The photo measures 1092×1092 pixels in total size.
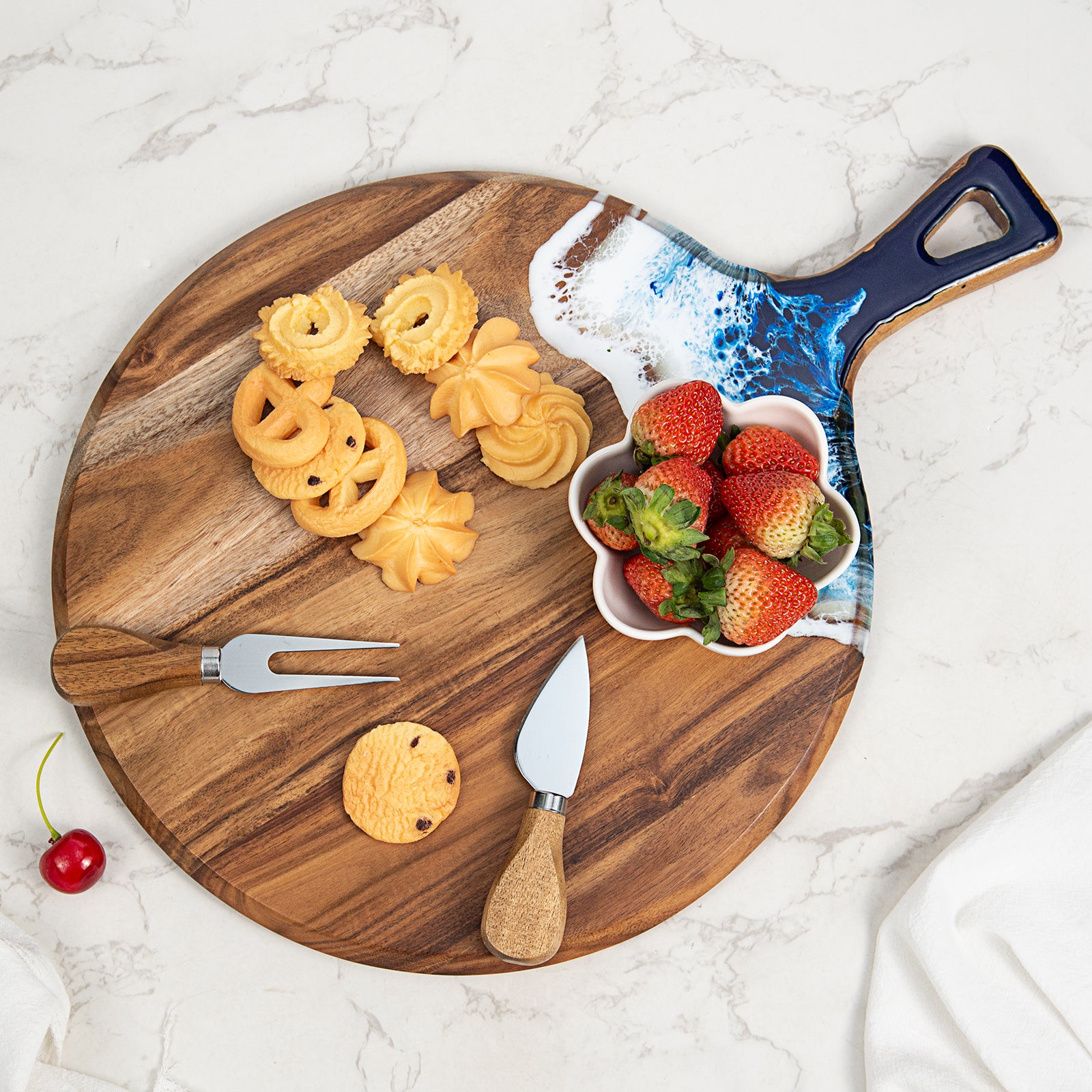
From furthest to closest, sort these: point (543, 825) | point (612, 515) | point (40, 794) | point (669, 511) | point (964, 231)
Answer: point (964, 231), point (40, 794), point (543, 825), point (612, 515), point (669, 511)

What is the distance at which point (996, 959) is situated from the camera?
1741mm

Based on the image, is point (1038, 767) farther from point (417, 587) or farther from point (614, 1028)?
point (417, 587)

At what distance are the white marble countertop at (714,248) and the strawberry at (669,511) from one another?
66 cm

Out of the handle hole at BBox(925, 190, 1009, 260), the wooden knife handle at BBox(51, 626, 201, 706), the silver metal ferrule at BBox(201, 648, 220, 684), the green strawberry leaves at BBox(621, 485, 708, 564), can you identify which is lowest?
the silver metal ferrule at BBox(201, 648, 220, 684)

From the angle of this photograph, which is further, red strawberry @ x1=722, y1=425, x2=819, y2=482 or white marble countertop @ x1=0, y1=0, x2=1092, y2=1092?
white marble countertop @ x1=0, y1=0, x2=1092, y2=1092

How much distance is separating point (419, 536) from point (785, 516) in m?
0.62

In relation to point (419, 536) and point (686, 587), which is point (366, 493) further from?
point (686, 587)

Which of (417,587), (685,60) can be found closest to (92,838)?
(417,587)

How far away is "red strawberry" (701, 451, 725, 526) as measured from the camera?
1.49 metres

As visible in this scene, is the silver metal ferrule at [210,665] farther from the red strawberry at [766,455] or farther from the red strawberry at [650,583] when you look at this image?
the red strawberry at [766,455]

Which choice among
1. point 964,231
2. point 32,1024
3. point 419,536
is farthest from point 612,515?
point 32,1024

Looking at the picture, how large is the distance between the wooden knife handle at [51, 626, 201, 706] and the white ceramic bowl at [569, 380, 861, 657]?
69 cm

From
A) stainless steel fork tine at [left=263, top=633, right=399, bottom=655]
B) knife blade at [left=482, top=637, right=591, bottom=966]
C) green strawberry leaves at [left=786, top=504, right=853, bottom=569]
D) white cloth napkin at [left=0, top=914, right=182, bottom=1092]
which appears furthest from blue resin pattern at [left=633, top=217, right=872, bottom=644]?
white cloth napkin at [left=0, top=914, right=182, bottom=1092]

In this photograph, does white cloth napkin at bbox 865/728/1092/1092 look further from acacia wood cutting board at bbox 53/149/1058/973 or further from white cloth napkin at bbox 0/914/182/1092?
white cloth napkin at bbox 0/914/182/1092
